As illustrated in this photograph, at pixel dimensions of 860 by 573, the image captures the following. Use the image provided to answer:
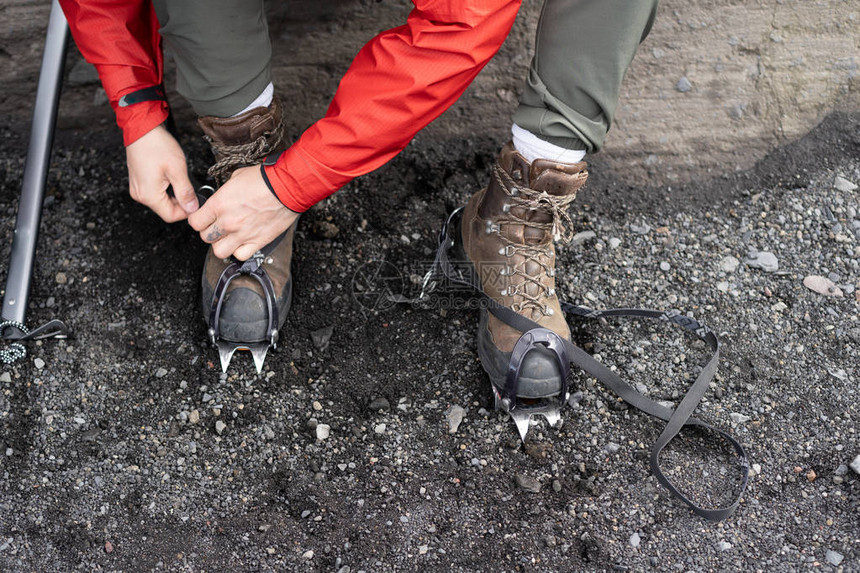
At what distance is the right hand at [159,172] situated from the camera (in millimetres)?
1637

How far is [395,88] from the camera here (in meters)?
1.37

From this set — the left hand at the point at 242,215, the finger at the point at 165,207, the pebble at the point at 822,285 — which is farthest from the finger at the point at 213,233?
the pebble at the point at 822,285

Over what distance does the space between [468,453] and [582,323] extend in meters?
0.54

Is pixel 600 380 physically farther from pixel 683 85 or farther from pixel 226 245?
pixel 683 85

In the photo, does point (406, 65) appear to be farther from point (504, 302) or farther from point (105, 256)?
point (105, 256)

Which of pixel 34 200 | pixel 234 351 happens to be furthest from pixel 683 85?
pixel 34 200

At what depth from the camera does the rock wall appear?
88.8 inches

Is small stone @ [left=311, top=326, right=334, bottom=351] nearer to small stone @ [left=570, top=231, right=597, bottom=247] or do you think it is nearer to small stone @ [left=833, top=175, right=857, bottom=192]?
small stone @ [left=570, top=231, right=597, bottom=247]

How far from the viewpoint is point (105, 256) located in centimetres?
211

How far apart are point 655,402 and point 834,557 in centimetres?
51

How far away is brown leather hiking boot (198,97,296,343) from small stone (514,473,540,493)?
2.49ft

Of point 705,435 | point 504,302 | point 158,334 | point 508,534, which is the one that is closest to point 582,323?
point 504,302

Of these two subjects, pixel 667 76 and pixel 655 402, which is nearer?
pixel 655 402

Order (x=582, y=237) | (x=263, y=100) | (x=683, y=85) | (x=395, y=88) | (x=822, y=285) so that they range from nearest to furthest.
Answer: (x=395, y=88) < (x=263, y=100) < (x=822, y=285) < (x=582, y=237) < (x=683, y=85)
